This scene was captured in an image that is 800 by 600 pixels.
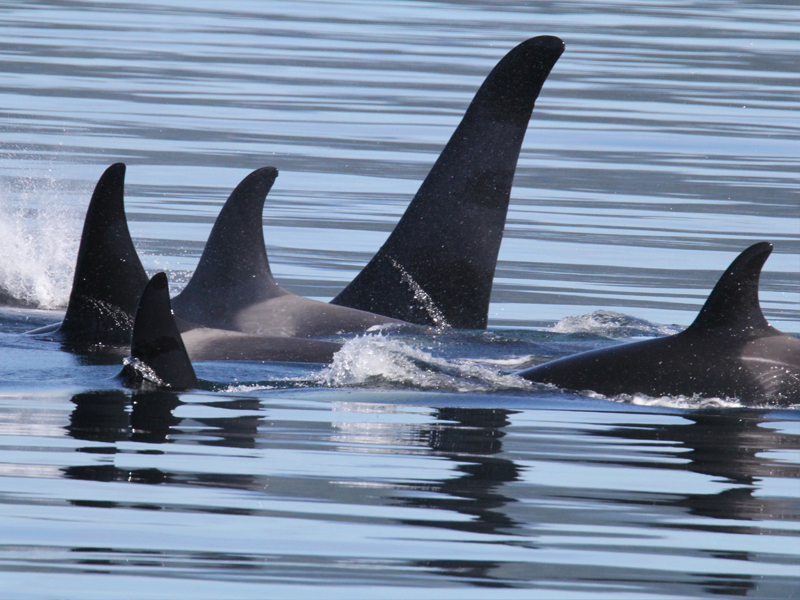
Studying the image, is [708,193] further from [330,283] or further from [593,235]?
[330,283]

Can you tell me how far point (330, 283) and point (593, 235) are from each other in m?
3.96

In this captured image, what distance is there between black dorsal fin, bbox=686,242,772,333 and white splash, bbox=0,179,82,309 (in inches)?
219

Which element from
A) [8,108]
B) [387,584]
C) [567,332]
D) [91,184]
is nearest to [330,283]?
[567,332]

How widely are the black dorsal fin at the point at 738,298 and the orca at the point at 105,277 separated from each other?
10.3 feet

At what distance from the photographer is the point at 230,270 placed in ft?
33.0

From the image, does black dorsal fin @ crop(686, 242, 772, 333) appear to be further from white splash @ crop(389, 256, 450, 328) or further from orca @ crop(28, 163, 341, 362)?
white splash @ crop(389, 256, 450, 328)

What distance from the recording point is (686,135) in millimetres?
23422

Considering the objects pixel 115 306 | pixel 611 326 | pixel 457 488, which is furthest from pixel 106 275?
pixel 611 326

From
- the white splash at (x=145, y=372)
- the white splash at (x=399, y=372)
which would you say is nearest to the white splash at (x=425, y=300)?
the white splash at (x=399, y=372)

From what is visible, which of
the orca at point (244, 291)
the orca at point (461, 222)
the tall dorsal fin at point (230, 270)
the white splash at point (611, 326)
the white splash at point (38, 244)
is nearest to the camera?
the orca at point (244, 291)

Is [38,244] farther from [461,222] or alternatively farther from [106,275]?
[106,275]

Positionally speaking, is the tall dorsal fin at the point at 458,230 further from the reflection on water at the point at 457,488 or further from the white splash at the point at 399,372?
the reflection on water at the point at 457,488

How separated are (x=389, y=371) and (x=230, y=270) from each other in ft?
6.64

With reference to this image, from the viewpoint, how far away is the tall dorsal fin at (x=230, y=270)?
32.9 feet
